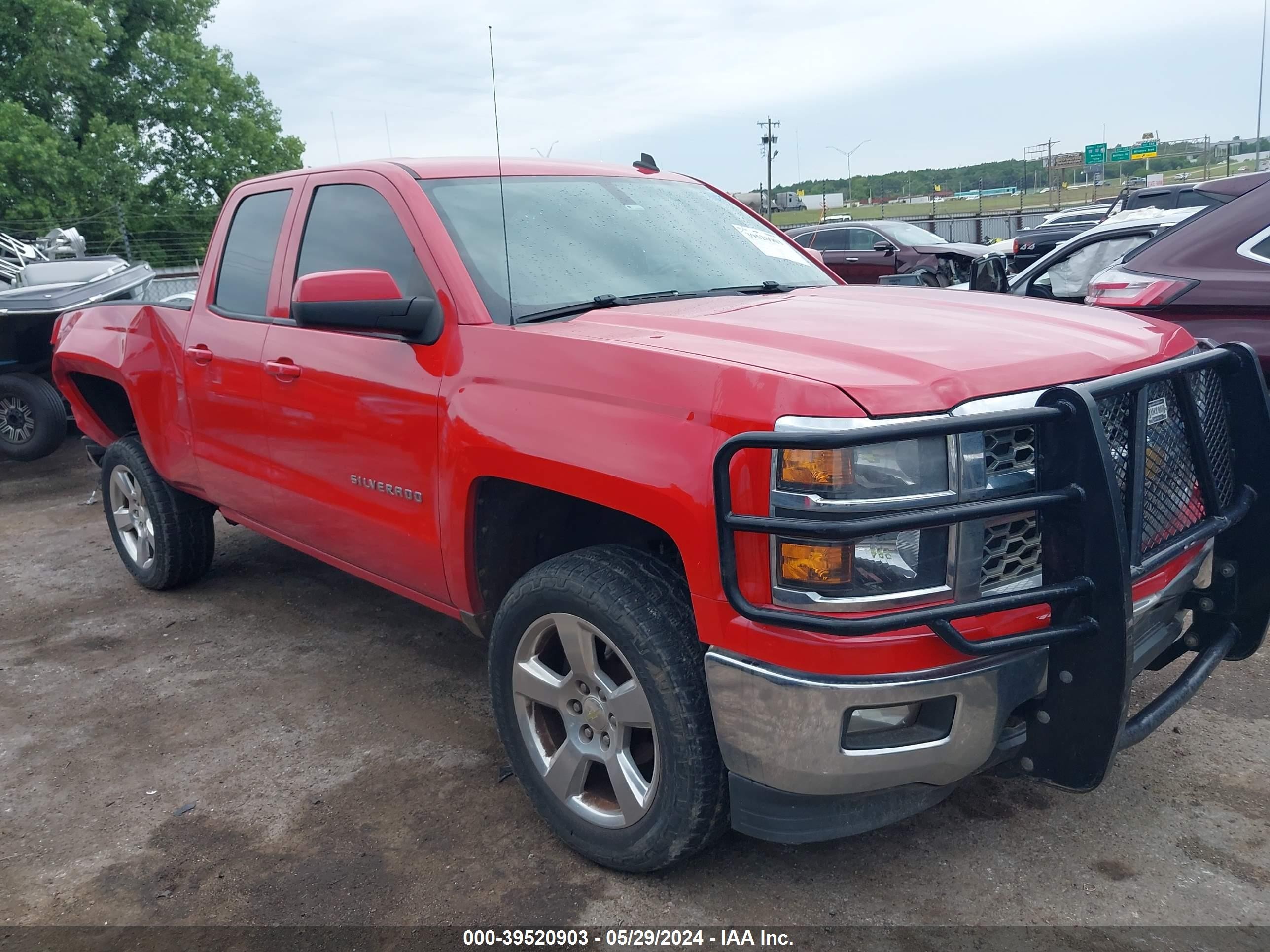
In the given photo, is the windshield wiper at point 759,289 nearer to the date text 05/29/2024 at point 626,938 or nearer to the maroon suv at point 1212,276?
the date text 05/29/2024 at point 626,938

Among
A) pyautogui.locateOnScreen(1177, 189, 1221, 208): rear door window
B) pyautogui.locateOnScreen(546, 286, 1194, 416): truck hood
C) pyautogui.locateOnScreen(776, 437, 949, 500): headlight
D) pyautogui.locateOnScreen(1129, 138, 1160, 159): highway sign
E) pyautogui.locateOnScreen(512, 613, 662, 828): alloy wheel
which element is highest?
pyautogui.locateOnScreen(1129, 138, 1160, 159): highway sign

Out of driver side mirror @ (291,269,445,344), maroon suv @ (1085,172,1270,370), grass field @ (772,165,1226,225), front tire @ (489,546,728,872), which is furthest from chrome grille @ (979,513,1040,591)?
grass field @ (772,165,1226,225)

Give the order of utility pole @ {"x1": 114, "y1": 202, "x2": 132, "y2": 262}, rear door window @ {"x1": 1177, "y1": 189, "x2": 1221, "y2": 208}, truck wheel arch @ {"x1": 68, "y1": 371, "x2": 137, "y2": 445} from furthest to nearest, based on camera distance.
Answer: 1. utility pole @ {"x1": 114, "y1": 202, "x2": 132, "y2": 262}
2. rear door window @ {"x1": 1177, "y1": 189, "x2": 1221, "y2": 208}
3. truck wheel arch @ {"x1": 68, "y1": 371, "x2": 137, "y2": 445}

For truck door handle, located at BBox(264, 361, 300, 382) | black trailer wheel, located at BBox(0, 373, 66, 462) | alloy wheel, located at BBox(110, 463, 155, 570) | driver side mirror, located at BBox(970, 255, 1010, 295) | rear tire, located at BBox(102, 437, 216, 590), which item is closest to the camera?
truck door handle, located at BBox(264, 361, 300, 382)

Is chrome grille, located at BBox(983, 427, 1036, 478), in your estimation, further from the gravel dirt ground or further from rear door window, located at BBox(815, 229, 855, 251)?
rear door window, located at BBox(815, 229, 855, 251)

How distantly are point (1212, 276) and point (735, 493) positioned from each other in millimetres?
3500

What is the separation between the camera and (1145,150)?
73812 mm

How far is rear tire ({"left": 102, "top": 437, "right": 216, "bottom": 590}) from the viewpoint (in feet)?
16.5

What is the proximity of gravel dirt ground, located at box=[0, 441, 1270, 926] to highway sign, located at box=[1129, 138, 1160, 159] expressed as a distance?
77.8 m

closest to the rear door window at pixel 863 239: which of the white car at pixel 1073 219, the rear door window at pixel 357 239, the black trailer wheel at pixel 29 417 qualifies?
the white car at pixel 1073 219

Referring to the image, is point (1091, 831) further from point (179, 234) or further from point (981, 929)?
point (179, 234)

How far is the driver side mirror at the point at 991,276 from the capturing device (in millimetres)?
4754

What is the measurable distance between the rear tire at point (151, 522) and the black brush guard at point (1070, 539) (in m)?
3.66

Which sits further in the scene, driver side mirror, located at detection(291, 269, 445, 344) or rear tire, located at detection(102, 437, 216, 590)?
rear tire, located at detection(102, 437, 216, 590)
